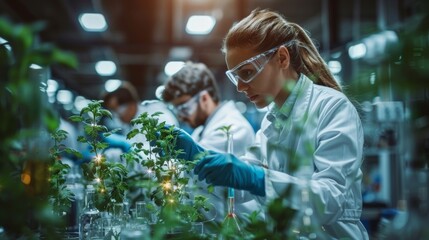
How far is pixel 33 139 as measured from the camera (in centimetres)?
77

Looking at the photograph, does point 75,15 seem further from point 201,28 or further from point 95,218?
point 95,218

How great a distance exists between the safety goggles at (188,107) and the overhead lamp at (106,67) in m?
9.48

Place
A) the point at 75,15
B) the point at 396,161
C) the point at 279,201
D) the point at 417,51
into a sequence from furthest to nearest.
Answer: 1. the point at 75,15
2. the point at 396,161
3. the point at 279,201
4. the point at 417,51

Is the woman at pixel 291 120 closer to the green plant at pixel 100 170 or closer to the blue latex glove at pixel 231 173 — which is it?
the blue latex glove at pixel 231 173

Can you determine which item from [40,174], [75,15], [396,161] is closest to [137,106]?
[75,15]

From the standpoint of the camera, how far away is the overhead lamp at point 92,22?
6801mm

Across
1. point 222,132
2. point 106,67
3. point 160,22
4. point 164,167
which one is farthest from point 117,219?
point 106,67

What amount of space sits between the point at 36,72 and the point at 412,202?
0.57 metres

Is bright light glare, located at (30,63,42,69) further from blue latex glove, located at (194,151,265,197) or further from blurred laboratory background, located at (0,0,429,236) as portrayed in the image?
blue latex glove, located at (194,151,265,197)

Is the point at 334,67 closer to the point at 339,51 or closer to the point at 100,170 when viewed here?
the point at 100,170

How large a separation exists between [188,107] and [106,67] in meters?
10.2

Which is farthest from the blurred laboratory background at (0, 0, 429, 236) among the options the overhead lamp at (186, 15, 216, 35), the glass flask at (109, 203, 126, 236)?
the glass flask at (109, 203, 126, 236)

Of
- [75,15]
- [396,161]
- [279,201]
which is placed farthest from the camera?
[75,15]

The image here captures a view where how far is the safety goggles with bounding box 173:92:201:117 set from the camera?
10.6 ft
